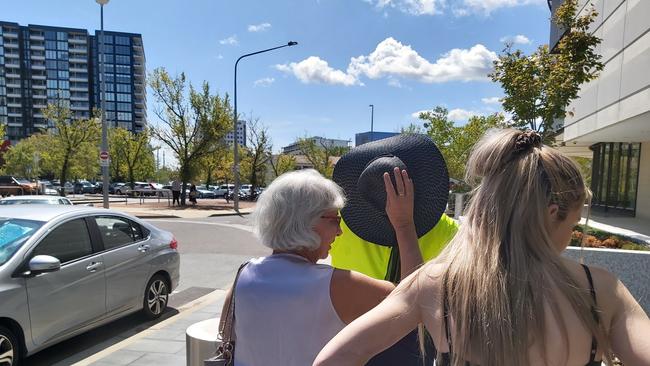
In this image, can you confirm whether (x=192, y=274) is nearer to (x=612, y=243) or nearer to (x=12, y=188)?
(x=612, y=243)

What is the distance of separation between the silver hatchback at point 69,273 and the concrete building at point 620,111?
8.52m

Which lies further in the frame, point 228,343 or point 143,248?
point 143,248

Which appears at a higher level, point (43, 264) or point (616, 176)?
point (616, 176)

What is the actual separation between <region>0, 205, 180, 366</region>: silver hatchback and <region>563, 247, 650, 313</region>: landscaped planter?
526 centimetres

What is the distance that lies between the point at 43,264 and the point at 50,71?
12898cm

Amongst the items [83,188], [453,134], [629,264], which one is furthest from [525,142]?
[83,188]

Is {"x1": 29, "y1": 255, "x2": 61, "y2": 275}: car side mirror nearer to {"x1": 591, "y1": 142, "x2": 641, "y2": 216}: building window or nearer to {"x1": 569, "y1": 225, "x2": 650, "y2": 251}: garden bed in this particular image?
{"x1": 569, "y1": 225, "x2": 650, "y2": 251}: garden bed

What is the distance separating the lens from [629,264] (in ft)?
18.5

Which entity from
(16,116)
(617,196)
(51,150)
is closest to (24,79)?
(16,116)

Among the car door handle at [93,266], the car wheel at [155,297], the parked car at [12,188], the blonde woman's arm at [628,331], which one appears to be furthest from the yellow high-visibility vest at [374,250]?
the parked car at [12,188]

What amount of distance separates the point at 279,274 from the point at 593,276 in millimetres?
915

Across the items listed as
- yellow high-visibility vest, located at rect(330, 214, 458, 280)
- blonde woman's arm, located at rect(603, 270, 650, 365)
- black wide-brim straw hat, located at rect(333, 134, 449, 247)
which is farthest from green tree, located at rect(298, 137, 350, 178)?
blonde woman's arm, located at rect(603, 270, 650, 365)

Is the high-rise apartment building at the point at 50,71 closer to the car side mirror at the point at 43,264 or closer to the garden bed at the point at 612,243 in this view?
the car side mirror at the point at 43,264

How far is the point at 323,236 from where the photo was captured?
1629 mm
